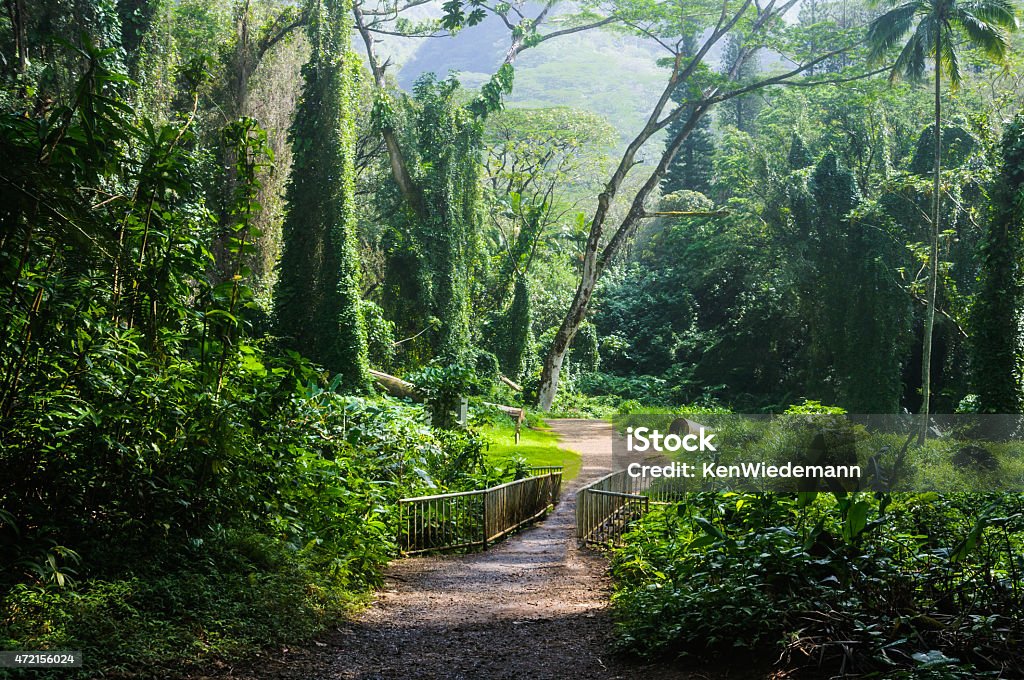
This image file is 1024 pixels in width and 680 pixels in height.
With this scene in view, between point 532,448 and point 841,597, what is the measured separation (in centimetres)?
1388

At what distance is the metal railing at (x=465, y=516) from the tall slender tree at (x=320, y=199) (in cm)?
815

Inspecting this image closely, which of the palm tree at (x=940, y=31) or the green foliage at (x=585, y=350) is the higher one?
the palm tree at (x=940, y=31)

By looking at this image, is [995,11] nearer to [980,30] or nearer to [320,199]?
[980,30]

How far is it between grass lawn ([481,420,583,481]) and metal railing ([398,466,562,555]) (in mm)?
2517

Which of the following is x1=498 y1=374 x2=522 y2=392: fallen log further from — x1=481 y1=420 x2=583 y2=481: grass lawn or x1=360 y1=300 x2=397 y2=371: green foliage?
x1=360 y1=300 x2=397 y2=371: green foliage

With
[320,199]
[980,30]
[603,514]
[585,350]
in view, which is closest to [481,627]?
[603,514]

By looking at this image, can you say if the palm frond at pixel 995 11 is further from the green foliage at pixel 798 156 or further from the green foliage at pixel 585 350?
the green foliage at pixel 585 350

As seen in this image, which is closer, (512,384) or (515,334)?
(512,384)

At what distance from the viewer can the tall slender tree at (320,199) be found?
1781 cm

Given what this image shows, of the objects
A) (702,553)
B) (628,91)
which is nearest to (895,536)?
(702,553)

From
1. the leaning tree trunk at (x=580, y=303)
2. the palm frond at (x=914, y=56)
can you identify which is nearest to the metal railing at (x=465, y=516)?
the leaning tree trunk at (x=580, y=303)

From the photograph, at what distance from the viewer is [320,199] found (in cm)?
1805

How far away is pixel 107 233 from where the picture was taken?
438 cm

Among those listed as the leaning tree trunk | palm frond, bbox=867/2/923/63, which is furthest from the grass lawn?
palm frond, bbox=867/2/923/63
